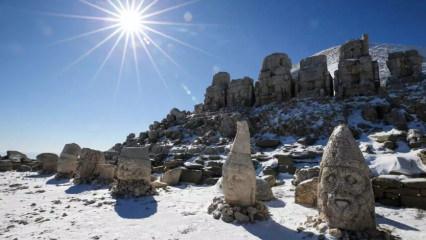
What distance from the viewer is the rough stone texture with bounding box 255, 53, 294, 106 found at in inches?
1272

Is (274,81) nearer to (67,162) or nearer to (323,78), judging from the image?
(323,78)

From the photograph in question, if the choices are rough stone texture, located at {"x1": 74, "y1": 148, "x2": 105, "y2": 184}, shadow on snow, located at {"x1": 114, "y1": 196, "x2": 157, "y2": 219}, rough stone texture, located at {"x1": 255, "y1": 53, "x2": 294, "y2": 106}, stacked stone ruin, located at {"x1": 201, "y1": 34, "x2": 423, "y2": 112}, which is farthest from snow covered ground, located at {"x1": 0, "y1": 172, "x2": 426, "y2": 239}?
rough stone texture, located at {"x1": 255, "y1": 53, "x2": 294, "y2": 106}

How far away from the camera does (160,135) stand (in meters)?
33.7

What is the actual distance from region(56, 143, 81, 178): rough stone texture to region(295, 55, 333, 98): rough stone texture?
2151 cm

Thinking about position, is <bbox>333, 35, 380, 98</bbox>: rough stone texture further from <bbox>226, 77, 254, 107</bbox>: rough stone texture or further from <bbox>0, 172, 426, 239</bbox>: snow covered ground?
<bbox>0, 172, 426, 239</bbox>: snow covered ground

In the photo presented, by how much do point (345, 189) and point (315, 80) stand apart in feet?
83.0

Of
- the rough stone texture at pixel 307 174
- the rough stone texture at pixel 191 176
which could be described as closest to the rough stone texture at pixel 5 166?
the rough stone texture at pixel 191 176

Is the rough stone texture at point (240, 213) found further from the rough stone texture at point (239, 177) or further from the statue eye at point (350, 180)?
the statue eye at point (350, 180)

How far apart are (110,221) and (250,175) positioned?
4.13 meters

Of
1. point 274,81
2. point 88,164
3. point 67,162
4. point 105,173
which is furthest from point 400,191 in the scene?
point 274,81

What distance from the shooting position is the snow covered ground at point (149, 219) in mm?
6926

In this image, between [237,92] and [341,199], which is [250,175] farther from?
[237,92]

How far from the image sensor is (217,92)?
1532 inches

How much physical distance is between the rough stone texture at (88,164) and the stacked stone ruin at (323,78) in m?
20.8
